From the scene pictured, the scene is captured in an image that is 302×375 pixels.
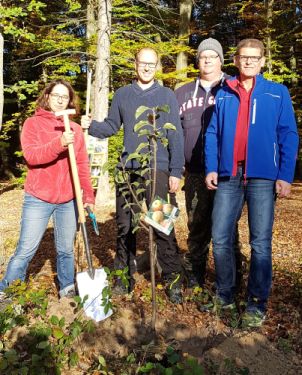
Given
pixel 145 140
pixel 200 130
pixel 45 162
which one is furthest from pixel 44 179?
pixel 200 130

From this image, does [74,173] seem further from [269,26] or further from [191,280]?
[269,26]

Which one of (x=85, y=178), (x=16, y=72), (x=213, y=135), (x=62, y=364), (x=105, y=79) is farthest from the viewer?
(x=16, y=72)

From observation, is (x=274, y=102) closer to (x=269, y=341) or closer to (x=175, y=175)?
(x=175, y=175)

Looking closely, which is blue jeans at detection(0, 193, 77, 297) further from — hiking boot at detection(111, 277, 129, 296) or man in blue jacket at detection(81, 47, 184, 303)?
hiking boot at detection(111, 277, 129, 296)

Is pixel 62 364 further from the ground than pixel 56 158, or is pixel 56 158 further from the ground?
pixel 56 158

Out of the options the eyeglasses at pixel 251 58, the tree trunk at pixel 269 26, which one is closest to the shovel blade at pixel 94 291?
the eyeglasses at pixel 251 58

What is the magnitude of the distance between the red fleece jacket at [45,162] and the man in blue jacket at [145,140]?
0.37m

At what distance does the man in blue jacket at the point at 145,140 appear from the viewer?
133 inches

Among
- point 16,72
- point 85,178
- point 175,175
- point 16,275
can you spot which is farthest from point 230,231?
Result: point 16,72

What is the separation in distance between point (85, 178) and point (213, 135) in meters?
1.21

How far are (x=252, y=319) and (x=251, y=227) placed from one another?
2.40ft

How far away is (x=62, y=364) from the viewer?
2.64 metres

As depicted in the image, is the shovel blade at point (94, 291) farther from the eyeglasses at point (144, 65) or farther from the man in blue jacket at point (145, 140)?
the eyeglasses at point (144, 65)

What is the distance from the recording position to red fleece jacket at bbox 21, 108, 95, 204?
3216 mm
